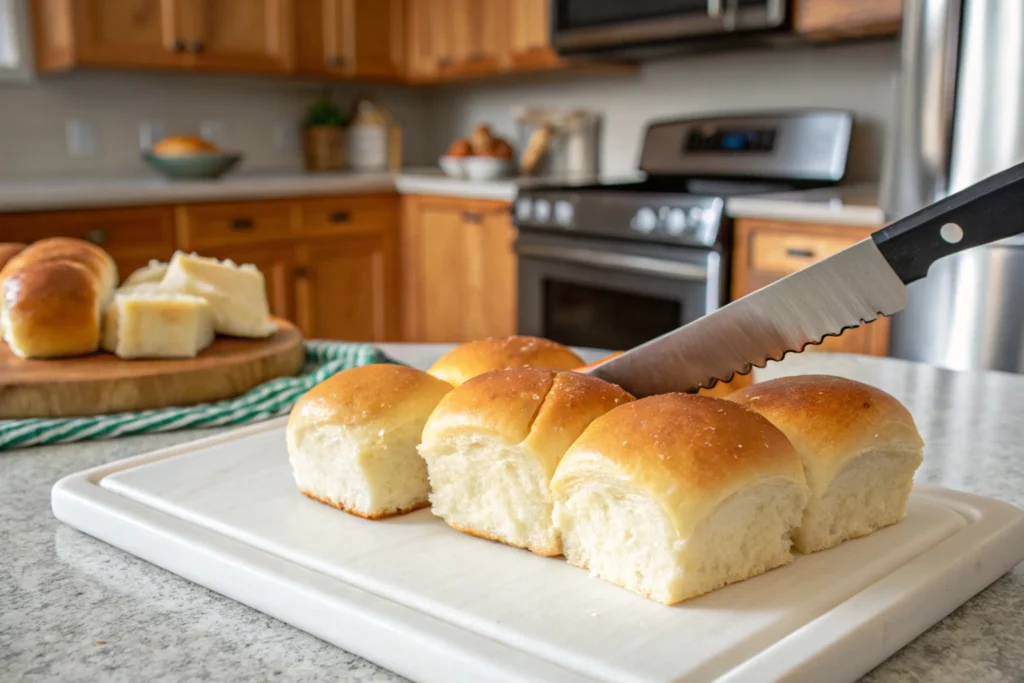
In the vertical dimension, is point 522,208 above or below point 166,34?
below

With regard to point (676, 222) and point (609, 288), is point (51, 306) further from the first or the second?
point (609, 288)

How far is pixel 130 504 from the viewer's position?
704mm

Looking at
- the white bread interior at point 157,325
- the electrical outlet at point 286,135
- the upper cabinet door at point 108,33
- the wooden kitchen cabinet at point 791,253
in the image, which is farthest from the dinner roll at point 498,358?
the electrical outlet at point 286,135

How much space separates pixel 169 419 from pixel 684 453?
23.7 inches

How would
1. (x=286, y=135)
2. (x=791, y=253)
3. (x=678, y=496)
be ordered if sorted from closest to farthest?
(x=678, y=496) < (x=791, y=253) < (x=286, y=135)

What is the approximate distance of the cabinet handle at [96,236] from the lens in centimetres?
292

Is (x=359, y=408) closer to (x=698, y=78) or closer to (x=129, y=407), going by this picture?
(x=129, y=407)

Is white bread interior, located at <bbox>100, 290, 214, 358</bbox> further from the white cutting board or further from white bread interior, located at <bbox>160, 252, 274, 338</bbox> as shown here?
the white cutting board

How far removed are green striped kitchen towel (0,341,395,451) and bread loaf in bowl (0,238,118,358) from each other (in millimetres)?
131

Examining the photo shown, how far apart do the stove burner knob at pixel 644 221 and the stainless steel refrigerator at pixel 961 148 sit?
0.64 metres

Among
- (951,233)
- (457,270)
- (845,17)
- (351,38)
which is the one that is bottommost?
(457,270)

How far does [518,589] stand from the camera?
0.57 metres

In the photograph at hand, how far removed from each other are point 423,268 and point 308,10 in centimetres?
115

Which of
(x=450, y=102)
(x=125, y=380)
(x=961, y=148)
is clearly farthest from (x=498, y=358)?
(x=450, y=102)
